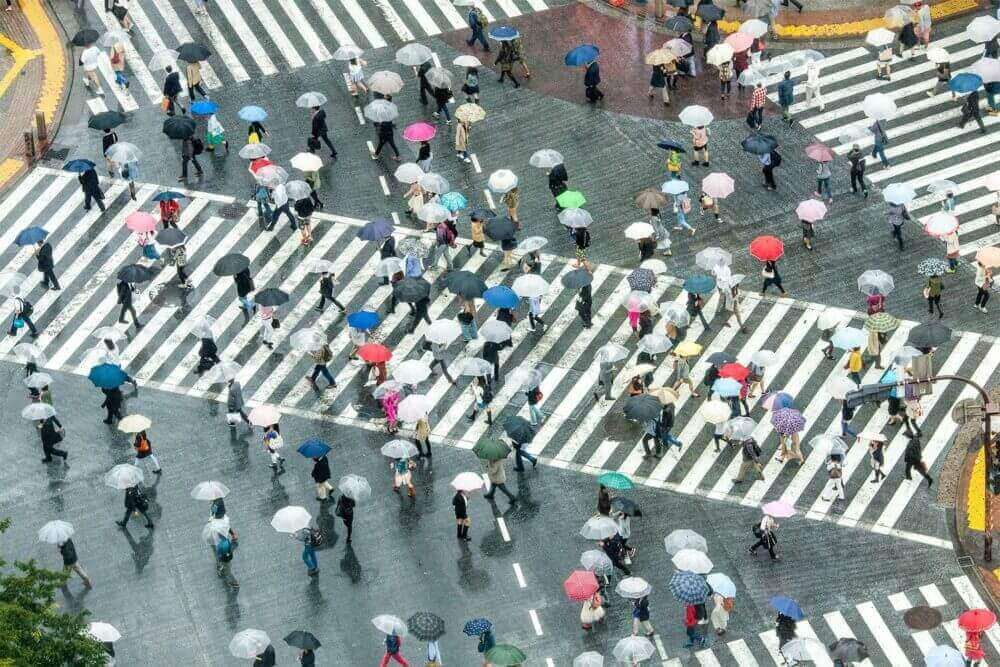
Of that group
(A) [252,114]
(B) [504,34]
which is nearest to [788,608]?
(A) [252,114]

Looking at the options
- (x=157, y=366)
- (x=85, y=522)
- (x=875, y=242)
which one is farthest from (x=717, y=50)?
(x=85, y=522)

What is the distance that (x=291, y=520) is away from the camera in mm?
54594

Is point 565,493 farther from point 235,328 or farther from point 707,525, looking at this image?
point 235,328

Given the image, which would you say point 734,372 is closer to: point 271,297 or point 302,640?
point 271,297

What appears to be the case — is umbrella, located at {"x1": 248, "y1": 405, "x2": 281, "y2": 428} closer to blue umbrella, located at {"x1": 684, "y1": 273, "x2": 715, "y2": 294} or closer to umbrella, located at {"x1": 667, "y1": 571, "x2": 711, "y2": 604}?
umbrella, located at {"x1": 667, "y1": 571, "x2": 711, "y2": 604}

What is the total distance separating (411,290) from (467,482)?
24.7 ft

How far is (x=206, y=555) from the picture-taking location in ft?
186

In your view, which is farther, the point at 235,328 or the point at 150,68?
the point at 150,68

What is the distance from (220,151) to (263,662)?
22294mm

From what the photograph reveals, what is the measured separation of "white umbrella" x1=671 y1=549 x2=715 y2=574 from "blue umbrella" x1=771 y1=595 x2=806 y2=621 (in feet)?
5.94

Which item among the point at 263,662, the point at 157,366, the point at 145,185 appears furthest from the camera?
the point at 145,185

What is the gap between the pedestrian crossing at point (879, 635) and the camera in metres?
53.2

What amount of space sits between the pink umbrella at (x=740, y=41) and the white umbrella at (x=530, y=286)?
44.0ft

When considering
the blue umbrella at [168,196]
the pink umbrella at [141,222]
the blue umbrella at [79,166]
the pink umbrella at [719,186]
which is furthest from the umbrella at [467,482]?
the blue umbrella at [79,166]
